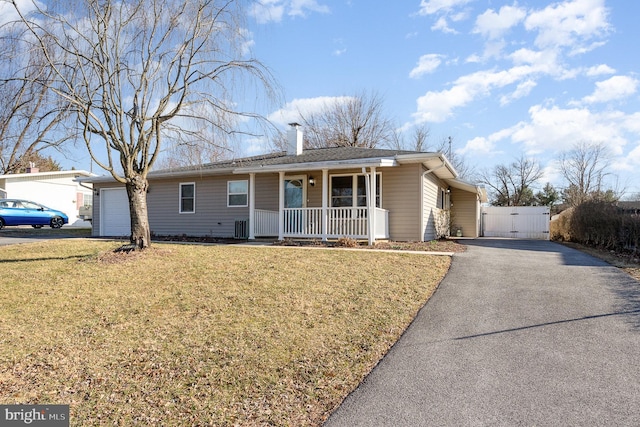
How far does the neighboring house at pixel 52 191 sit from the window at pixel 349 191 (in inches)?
686

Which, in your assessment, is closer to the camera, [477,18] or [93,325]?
[93,325]

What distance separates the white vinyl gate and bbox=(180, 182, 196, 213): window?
14.1 m

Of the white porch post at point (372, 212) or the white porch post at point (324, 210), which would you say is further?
the white porch post at point (324, 210)

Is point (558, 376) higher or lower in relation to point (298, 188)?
lower

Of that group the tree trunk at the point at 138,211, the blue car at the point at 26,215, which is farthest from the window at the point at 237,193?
the blue car at the point at 26,215

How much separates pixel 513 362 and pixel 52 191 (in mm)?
28201

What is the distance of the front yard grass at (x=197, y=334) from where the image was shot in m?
3.33

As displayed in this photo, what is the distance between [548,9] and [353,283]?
7678 millimetres

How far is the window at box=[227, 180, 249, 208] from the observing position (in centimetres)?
1462

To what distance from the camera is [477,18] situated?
9.58m

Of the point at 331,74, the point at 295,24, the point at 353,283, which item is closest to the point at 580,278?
the point at 353,283

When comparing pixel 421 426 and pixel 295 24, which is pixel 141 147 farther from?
pixel 421 426

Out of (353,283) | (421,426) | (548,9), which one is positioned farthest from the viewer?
(548,9)

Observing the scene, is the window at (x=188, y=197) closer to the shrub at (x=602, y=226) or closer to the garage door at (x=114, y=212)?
the garage door at (x=114, y=212)
